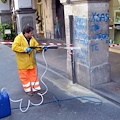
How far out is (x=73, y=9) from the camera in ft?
18.9

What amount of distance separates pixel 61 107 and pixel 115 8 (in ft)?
25.5

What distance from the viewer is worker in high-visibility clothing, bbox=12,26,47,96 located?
16.8ft

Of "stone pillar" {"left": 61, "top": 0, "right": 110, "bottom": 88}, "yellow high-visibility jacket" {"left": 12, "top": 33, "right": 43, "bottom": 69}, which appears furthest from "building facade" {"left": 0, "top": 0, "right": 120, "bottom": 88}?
"yellow high-visibility jacket" {"left": 12, "top": 33, "right": 43, "bottom": 69}

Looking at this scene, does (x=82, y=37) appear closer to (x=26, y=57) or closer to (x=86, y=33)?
(x=86, y=33)

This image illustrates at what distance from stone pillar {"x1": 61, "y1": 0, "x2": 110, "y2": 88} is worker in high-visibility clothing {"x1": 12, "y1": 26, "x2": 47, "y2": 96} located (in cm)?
110

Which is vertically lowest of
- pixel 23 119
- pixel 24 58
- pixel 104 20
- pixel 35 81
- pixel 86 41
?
pixel 23 119

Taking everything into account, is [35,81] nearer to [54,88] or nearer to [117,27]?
[54,88]

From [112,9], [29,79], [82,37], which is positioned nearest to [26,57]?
[29,79]

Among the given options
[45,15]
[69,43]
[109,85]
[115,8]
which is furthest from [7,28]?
[109,85]

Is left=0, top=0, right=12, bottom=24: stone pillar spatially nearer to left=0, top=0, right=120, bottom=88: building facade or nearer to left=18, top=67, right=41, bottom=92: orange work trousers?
left=0, top=0, right=120, bottom=88: building facade

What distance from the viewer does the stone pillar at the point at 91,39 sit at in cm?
530

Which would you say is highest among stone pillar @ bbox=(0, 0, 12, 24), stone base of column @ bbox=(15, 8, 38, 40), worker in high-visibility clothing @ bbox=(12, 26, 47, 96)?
stone pillar @ bbox=(0, 0, 12, 24)

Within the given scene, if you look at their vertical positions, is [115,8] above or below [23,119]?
above

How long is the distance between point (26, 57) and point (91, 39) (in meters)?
1.73
